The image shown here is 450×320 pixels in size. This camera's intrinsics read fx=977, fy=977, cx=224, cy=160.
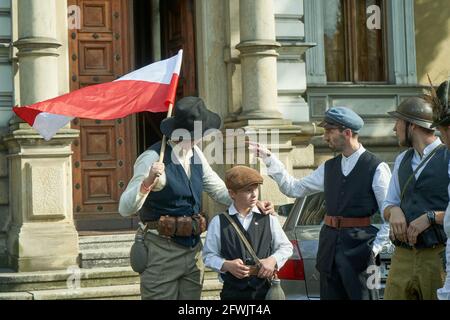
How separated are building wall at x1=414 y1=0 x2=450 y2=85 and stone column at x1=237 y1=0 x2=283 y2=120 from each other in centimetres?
333

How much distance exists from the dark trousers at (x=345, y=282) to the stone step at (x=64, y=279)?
4.01 m

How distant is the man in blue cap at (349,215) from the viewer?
6.94 meters

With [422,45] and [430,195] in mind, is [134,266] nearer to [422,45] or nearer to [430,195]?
[430,195]

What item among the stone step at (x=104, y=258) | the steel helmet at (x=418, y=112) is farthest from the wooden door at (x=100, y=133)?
the steel helmet at (x=418, y=112)

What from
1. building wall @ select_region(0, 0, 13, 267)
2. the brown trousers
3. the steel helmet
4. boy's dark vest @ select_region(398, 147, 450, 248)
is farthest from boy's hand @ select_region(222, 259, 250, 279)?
building wall @ select_region(0, 0, 13, 267)

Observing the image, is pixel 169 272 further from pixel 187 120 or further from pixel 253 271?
pixel 187 120

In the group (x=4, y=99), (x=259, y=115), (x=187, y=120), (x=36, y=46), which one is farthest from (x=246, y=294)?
(x=4, y=99)

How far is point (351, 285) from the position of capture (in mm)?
6918

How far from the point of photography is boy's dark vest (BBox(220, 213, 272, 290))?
6457 millimetres

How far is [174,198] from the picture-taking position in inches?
263

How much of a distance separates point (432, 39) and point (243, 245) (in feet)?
29.0

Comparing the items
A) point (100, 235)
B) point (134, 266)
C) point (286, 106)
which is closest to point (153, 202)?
point (134, 266)

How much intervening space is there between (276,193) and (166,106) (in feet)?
16.8
